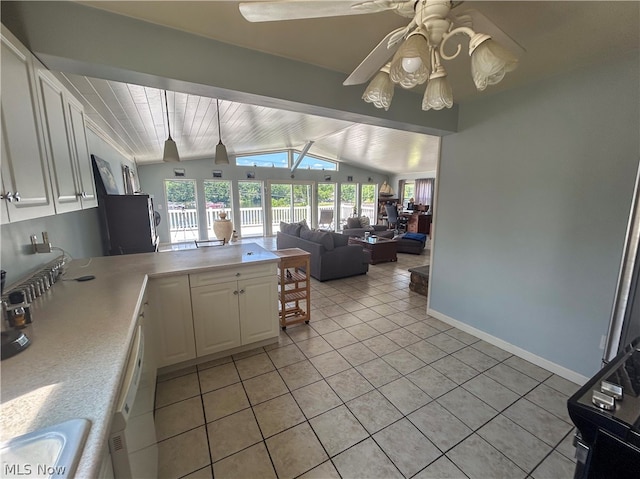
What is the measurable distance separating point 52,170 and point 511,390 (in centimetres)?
328

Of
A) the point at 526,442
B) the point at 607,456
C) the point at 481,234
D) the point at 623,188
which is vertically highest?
the point at 623,188

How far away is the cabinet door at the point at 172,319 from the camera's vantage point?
1987 millimetres

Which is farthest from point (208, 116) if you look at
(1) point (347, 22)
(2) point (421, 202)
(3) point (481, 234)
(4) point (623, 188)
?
(2) point (421, 202)

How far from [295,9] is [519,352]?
308cm

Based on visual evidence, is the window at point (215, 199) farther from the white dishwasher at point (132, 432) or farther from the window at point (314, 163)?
the white dishwasher at point (132, 432)

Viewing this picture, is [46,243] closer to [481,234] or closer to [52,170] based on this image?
[52,170]

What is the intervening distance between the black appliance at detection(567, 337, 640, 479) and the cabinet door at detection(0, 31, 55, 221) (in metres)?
1.98

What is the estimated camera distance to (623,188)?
179 centimetres

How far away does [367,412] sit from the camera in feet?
5.94

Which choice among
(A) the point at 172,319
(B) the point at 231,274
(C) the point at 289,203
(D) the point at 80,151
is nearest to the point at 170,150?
(D) the point at 80,151

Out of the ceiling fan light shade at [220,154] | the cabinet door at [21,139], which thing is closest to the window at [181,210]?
the ceiling fan light shade at [220,154]

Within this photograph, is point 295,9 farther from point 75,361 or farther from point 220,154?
point 220,154

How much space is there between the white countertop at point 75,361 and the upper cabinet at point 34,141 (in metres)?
0.48

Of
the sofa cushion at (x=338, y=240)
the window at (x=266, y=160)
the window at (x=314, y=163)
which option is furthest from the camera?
the window at (x=314, y=163)
